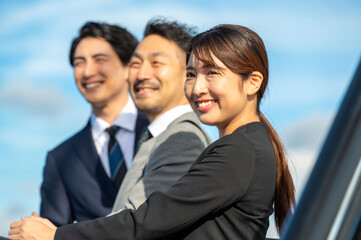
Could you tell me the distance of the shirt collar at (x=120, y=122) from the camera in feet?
12.3

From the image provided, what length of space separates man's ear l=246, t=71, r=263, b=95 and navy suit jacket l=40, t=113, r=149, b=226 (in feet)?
6.09

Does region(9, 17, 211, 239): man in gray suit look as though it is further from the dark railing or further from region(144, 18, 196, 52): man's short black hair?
the dark railing

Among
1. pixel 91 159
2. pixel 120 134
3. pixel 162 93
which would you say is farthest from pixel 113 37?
pixel 162 93

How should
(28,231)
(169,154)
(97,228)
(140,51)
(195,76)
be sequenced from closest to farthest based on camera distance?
(97,228) < (28,231) < (195,76) < (169,154) < (140,51)

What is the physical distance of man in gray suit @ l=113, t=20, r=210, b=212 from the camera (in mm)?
2404

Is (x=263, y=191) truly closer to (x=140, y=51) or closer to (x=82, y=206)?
(x=140, y=51)

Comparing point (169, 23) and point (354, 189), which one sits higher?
point (169, 23)

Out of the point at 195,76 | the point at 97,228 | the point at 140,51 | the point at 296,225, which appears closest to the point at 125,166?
the point at 140,51

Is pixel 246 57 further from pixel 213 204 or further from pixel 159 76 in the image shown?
pixel 159 76

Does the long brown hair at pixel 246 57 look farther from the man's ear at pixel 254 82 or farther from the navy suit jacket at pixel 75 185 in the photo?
the navy suit jacket at pixel 75 185

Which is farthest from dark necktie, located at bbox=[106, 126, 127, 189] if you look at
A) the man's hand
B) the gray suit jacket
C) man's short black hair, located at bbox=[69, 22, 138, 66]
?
the man's hand

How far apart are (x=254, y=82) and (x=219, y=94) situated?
14cm

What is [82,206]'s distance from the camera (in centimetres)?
337

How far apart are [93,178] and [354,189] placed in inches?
120
